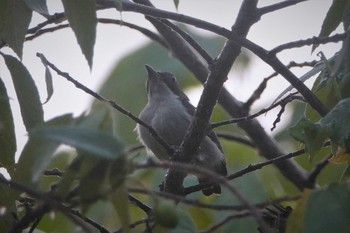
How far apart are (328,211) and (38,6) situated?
116cm

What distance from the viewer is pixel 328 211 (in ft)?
6.36

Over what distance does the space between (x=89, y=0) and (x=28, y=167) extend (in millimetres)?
551

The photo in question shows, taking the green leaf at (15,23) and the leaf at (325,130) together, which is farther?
the green leaf at (15,23)

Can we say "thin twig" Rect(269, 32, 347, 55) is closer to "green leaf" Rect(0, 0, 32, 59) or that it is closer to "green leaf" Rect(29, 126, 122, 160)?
"green leaf" Rect(0, 0, 32, 59)

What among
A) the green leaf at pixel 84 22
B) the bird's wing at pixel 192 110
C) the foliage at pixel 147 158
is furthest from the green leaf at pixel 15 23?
the bird's wing at pixel 192 110

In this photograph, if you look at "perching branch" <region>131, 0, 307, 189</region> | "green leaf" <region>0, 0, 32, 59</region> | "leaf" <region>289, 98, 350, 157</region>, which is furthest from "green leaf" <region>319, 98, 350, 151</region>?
"perching branch" <region>131, 0, 307, 189</region>

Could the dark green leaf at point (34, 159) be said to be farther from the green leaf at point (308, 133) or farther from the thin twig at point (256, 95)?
the thin twig at point (256, 95)

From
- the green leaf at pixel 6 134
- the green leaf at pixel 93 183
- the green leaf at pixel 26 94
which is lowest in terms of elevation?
the green leaf at pixel 93 183

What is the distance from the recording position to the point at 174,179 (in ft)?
A: 10.7

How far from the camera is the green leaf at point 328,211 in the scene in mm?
1917

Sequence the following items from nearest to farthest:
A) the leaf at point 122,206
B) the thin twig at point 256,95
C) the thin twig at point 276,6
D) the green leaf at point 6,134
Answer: the leaf at point 122,206
the green leaf at point 6,134
the thin twig at point 276,6
the thin twig at point 256,95

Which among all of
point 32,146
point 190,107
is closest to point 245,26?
point 32,146

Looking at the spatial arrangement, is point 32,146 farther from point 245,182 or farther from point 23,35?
point 245,182

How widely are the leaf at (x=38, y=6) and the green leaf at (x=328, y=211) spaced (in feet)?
3.58
